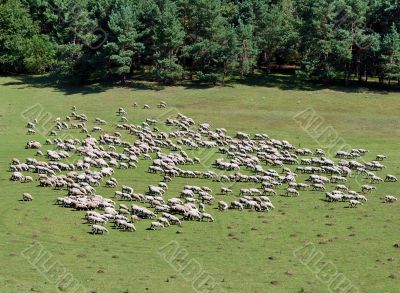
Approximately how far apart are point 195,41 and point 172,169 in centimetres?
4205

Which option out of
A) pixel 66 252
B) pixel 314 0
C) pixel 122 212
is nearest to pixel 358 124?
pixel 314 0

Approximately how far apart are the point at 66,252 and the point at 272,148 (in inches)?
1132

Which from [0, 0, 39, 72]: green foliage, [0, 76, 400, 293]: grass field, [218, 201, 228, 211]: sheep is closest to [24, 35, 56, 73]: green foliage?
[0, 0, 39, 72]: green foliage

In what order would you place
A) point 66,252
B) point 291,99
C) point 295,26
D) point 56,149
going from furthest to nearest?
point 295,26 → point 291,99 → point 56,149 → point 66,252

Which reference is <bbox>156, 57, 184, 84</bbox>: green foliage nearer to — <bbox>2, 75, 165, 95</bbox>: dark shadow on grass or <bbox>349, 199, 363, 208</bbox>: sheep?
<bbox>2, 75, 165, 95</bbox>: dark shadow on grass

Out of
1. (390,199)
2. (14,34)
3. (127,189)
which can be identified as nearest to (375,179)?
(390,199)

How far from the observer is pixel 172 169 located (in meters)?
52.7

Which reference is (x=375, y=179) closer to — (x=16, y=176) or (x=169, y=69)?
(x=16, y=176)

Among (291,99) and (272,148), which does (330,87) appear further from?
(272,148)

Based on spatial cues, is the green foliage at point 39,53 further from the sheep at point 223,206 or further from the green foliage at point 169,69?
the sheep at point 223,206

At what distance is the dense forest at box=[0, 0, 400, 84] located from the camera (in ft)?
284

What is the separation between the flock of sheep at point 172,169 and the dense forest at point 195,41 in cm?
1831

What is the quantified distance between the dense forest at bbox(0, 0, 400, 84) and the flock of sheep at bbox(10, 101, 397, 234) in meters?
18.3

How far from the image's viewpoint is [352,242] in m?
39.0
